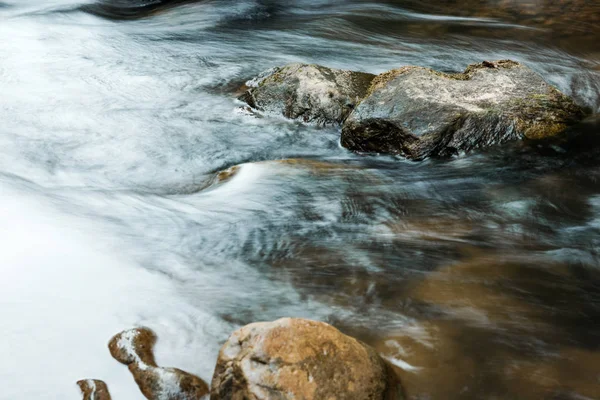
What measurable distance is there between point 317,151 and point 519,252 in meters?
2.43

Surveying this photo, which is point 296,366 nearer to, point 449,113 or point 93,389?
point 93,389

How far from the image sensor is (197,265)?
13.5 ft

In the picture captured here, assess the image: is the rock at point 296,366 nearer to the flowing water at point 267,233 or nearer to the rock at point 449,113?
the flowing water at point 267,233

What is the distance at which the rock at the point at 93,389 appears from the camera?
9.82 ft

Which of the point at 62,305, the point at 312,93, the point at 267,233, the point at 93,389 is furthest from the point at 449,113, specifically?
the point at 93,389

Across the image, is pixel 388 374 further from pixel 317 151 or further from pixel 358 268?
pixel 317 151

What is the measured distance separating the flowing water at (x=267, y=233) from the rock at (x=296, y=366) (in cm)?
38

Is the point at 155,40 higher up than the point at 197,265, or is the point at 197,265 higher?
the point at 155,40

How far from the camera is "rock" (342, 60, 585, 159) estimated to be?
5.63 metres

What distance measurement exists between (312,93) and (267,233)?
2.45 metres

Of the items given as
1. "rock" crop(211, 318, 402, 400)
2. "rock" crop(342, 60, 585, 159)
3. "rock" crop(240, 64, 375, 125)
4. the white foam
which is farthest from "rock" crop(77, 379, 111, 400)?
"rock" crop(240, 64, 375, 125)

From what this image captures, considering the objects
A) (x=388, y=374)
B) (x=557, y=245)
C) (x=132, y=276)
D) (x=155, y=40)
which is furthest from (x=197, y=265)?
(x=155, y=40)

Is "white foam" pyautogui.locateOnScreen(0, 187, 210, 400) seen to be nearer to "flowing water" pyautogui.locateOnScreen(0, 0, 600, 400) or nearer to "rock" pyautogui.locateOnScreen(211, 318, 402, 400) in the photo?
"flowing water" pyautogui.locateOnScreen(0, 0, 600, 400)

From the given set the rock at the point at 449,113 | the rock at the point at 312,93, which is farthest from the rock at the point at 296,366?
the rock at the point at 312,93
